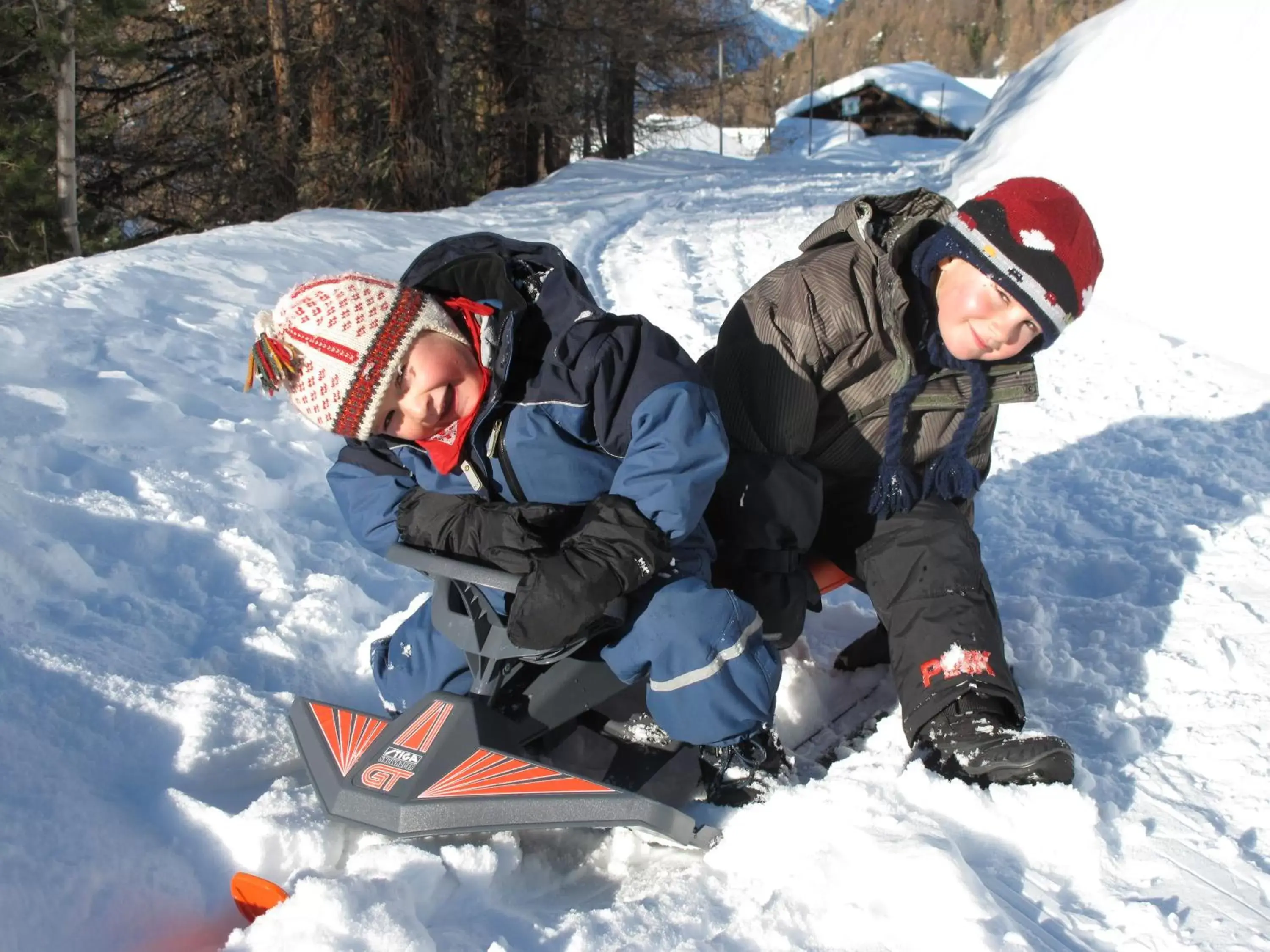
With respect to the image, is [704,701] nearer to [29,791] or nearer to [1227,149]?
[29,791]

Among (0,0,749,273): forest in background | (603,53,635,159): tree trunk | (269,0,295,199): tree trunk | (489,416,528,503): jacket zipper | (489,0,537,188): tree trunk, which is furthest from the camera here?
(603,53,635,159): tree trunk

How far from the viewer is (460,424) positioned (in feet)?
6.44

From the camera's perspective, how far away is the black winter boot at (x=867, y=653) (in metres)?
2.53

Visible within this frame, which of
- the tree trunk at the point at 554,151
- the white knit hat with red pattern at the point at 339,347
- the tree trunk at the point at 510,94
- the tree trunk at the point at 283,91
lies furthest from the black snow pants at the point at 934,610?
the tree trunk at the point at 554,151

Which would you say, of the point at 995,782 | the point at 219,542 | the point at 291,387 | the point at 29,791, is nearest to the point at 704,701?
the point at 995,782

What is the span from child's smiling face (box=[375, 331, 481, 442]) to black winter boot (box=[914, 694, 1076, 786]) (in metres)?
1.07

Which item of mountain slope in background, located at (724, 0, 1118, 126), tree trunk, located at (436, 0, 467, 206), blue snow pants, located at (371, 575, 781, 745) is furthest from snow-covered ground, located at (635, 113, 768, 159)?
mountain slope in background, located at (724, 0, 1118, 126)

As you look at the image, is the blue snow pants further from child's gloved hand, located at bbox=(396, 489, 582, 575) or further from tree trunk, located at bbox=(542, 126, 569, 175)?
tree trunk, located at bbox=(542, 126, 569, 175)

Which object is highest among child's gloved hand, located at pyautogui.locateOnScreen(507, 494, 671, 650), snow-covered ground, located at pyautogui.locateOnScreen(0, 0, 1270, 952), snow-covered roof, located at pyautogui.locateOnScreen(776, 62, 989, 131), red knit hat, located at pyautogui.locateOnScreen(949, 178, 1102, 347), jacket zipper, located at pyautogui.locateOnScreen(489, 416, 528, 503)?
snow-covered roof, located at pyautogui.locateOnScreen(776, 62, 989, 131)

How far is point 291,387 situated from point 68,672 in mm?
792

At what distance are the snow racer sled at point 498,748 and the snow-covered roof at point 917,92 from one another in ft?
121

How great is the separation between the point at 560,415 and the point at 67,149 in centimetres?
896

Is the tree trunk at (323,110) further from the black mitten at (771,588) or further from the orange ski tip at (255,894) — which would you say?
A: the orange ski tip at (255,894)

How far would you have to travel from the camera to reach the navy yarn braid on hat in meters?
2.25
